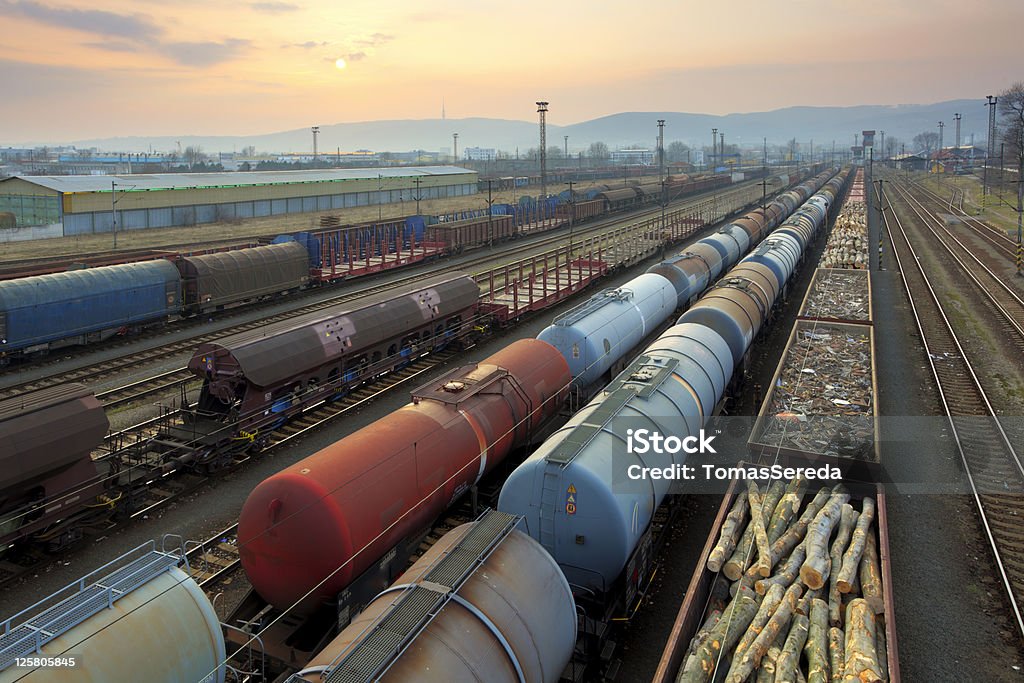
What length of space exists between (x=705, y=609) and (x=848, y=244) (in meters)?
41.9

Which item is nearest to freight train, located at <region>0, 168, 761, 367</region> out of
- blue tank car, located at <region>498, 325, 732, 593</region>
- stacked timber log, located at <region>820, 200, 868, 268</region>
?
blue tank car, located at <region>498, 325, 732, 593</region>

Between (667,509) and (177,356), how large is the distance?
68.1ft

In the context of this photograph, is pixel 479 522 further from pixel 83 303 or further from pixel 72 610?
pixel 83 303

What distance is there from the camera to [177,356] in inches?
1086

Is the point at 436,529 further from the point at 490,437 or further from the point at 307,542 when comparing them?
the point at 307,542

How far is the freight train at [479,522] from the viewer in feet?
26.6

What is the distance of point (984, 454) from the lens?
19.0 m

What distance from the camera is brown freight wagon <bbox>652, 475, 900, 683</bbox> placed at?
8973 millimetres

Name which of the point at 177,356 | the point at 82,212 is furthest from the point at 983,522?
the point at 82,212

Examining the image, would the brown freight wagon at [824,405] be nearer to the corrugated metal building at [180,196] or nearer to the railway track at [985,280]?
the railway track at [985,280]

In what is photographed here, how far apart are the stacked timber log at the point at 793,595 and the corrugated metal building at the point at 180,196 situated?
54.9m

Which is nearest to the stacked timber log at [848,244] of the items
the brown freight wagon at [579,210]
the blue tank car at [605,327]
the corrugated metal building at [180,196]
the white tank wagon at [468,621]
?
the blue tank car at [605,327]

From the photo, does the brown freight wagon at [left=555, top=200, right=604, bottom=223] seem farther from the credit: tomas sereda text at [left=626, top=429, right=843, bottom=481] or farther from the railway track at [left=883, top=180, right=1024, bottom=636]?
the credit: tomas sereda text at [left=626, top=429, right=843, bottom=481]

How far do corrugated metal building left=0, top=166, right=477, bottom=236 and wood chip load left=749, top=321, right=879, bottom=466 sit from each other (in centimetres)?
4604
